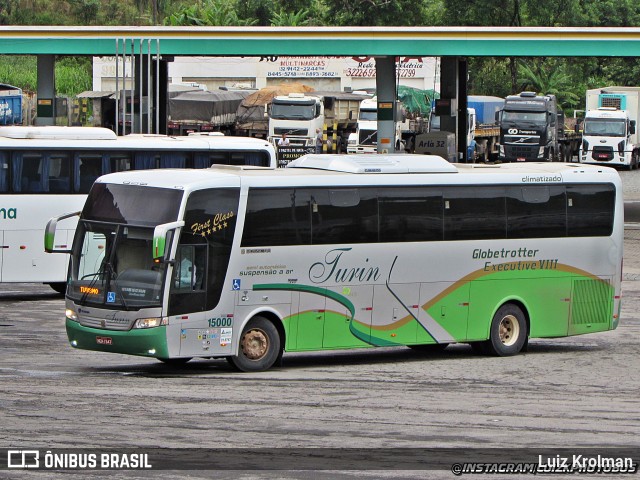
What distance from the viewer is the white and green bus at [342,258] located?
1602 cm

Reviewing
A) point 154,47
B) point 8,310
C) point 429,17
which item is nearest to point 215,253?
point 8,310

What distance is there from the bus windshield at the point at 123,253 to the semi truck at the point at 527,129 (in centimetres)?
4860

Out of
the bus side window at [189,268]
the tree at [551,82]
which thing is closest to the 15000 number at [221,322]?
the bus side window at [189,268]

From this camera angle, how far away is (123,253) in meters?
16.0

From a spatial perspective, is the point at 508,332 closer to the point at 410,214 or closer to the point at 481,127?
the point at 410,214

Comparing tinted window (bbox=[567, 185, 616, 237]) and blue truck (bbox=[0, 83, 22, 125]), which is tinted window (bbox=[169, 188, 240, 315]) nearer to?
tinted window (bbox=[567, 185, 616, 237])

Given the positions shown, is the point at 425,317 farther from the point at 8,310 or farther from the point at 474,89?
the point at 474,89

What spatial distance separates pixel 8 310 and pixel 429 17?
59115mm

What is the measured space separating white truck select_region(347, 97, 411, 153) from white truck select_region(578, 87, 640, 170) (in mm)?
9641

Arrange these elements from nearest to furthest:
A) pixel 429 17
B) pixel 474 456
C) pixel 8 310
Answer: pixel 474 456, pixel 8 310, pixel 429 17

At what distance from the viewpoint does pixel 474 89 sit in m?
87.1

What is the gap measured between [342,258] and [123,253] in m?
3.10

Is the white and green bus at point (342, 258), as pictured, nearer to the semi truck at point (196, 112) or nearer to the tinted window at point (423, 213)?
the tinted window at point (423, 213)

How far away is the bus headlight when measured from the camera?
51.7ft
